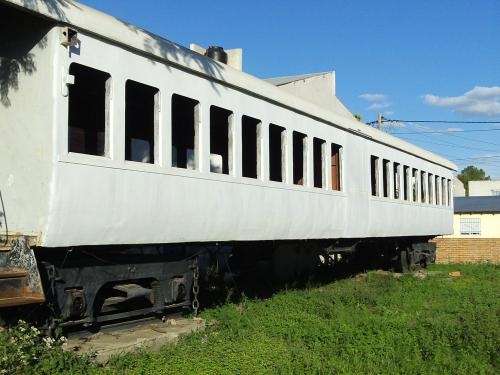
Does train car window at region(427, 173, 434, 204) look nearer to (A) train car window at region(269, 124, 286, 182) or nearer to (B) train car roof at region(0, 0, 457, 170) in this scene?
(B) train car roof at region(0, 0, 457, 170)

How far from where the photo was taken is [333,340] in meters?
7.27

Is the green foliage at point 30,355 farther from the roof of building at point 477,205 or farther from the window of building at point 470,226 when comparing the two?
the window of building at point 470,226

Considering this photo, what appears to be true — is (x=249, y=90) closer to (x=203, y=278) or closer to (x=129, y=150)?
(x=129, y=150)

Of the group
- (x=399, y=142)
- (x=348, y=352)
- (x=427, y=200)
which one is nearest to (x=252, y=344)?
(x=348, y=352)

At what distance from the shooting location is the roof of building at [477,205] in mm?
30094

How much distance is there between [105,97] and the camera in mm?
6367

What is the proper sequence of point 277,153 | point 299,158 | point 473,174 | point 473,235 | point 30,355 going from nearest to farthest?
point 30,355 → point 277,153 → point 299,158 → point 473,235 → point 473,174

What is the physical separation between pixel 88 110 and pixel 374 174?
7768mm

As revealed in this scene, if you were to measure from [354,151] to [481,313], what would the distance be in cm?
397

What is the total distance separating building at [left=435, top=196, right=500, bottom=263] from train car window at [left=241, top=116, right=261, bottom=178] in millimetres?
18653

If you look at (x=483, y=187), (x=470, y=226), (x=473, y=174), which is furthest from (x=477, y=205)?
(x=473, y=174)

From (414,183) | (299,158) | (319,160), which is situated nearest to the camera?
(299,158)

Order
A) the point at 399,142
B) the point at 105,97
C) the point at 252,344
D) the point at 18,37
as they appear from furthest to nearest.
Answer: the point at 399,142 < the point at 252,344 < the point at 105,97 < the point at 18,37

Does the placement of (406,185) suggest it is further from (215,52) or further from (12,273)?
(12,273)
